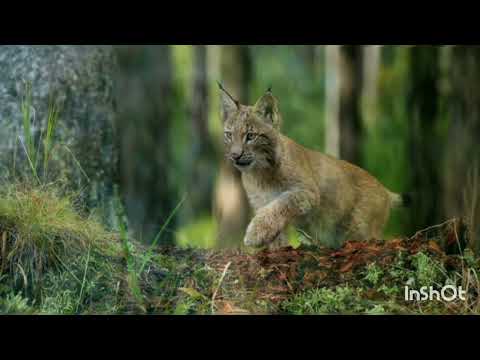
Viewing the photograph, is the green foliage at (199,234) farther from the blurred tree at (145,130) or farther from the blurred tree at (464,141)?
the blurred tree at (464,141)

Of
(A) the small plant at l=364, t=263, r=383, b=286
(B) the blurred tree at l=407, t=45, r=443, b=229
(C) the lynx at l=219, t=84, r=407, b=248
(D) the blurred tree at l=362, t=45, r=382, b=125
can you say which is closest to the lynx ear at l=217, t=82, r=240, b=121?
(C) the lynx at l=219, t=84, r=407, b=248

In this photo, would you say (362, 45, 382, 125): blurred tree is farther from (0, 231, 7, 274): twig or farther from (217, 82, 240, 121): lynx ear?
(0, 231, 7, 274): twig

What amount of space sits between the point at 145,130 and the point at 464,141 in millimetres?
3374

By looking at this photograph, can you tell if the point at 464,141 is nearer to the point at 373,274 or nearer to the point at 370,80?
the point at 370,80

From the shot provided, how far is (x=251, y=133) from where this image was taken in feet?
A: 25.6

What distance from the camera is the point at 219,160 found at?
8.10 metres

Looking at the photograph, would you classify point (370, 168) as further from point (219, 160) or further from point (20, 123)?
point (20, 123)

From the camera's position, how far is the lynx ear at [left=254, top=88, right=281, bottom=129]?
7812mm

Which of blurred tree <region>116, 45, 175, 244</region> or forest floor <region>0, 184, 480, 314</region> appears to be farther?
blurred tree <region>116, 45, 175, 244</region>

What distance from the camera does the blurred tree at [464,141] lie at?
25.8ft

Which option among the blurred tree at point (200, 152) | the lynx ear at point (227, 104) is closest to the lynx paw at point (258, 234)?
the blurred tree at point (200, 152)

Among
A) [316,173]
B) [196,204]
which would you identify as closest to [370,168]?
[316,173]

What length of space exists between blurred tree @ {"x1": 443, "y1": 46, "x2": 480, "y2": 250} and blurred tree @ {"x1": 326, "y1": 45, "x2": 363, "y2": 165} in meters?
1.04

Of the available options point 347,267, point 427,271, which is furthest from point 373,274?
point 427,271
